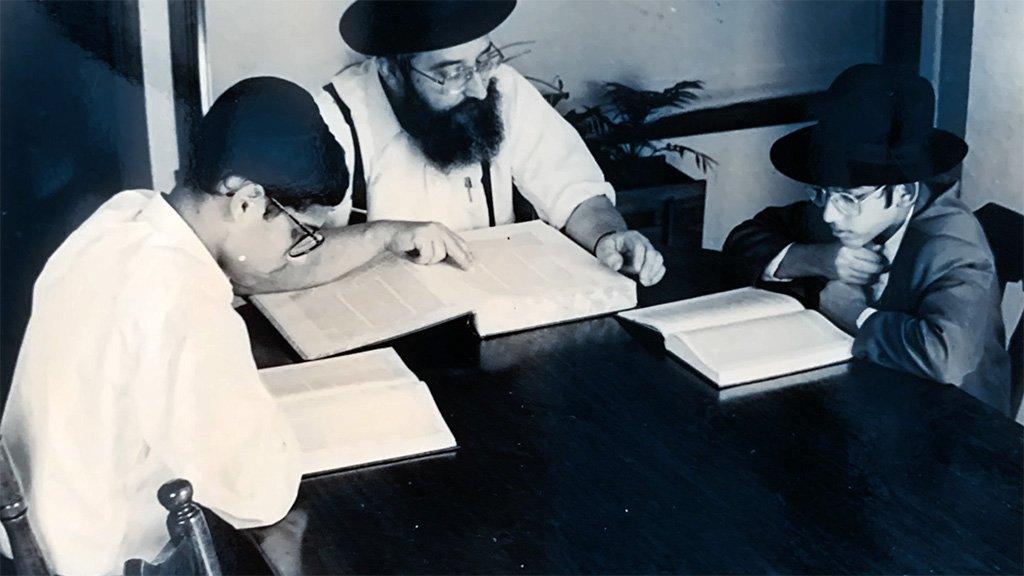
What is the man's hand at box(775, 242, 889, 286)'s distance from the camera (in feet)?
6.61

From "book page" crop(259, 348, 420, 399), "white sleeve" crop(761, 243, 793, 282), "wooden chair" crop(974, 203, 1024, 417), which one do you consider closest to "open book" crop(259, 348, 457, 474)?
"book page" crop(259, 348, 420, 399)

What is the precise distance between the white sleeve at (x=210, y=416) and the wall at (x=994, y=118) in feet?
3.83

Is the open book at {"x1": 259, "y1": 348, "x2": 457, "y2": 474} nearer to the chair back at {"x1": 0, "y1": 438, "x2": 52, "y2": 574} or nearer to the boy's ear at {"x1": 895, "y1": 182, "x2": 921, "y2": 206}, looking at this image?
the chair back at {"x1": 0, "y1": 438, "x2": 52, "y2": 574}

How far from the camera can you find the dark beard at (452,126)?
196cm

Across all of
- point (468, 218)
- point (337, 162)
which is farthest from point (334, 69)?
point (468, 218)

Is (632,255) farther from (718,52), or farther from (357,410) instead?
(357,410)

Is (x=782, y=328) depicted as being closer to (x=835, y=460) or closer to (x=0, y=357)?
(x=835, y=460)

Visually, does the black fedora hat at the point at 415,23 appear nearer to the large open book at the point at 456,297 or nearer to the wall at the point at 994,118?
the large open book at the point at 456,297

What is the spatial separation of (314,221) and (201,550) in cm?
61

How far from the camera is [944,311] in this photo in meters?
1.95

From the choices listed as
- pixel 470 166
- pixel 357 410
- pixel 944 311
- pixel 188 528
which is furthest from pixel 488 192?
pixel 188 528

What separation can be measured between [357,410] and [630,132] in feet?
2.21

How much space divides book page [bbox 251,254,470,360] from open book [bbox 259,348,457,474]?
39mm

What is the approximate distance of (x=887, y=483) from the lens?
1.57 meters
